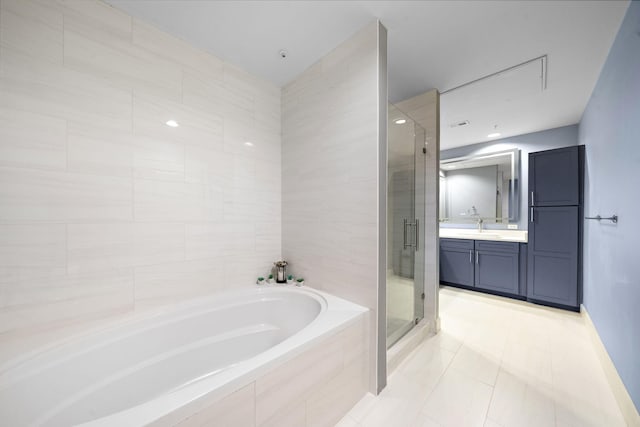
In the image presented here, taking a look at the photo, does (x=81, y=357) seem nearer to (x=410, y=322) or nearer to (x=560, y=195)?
(x=410, y=322)

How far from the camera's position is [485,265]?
310cm

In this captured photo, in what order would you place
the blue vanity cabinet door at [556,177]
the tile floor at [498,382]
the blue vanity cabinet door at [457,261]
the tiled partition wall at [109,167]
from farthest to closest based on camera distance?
1. the blue vanity cabinet door at [457,261]
2. the blue vanity cabinet door at [556,177]
3. the tile floor at [498,382]
4. the tiled partition wall at [109,167]

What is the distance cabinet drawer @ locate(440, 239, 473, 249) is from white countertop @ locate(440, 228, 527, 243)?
52mm

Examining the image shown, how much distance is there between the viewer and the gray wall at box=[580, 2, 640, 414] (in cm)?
119

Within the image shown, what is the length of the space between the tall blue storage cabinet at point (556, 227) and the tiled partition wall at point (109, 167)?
3.32m

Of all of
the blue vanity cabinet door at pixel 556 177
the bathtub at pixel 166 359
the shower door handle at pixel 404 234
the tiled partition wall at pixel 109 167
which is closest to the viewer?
the bathtub at pixel 166 359

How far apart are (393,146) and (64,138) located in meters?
2.04

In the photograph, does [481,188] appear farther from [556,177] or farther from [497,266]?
[497,266]

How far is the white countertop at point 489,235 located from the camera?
9.84 ft

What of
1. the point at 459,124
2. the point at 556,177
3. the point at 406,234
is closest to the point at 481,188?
the point at 556,177

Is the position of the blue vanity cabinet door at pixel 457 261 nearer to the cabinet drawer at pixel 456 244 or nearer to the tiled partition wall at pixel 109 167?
the cabinet drawer at pixel 456 244

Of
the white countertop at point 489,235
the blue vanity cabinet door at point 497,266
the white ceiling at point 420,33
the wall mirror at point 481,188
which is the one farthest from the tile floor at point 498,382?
the white ceiling at point 420,33

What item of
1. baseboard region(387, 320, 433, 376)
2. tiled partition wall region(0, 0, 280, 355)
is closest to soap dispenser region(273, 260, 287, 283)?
tiled partition wall region(0, 0, 280, 355)

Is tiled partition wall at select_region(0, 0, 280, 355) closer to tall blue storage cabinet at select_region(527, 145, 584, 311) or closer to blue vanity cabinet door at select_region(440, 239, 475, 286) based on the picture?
blue vanity cabinet door at select_region(440, 239, 475, 286)
